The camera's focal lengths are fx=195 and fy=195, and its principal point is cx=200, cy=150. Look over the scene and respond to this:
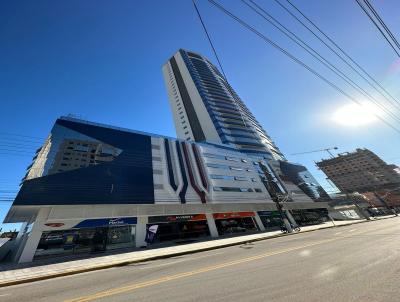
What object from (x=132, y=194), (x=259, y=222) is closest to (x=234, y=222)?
(x=259, y=222)

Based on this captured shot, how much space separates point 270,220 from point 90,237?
30961 mm

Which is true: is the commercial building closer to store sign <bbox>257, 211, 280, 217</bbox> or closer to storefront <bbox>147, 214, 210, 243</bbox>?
storefront <bbox>147, 214, 210, 243</bbox>

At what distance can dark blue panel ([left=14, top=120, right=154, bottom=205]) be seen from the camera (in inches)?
781

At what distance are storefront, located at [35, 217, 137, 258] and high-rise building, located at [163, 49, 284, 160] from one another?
1895 inches

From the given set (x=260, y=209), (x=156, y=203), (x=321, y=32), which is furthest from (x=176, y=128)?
(x=321, y=32)

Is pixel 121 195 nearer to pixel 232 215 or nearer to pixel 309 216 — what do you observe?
pixel 232 215

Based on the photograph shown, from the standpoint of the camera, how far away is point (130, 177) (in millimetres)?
26469

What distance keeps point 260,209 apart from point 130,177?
25.6 meters

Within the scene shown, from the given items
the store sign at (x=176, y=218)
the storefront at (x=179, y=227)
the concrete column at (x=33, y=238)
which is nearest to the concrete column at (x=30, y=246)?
the concrete column at (x=33, y=238)

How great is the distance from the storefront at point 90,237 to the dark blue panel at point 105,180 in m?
2.37

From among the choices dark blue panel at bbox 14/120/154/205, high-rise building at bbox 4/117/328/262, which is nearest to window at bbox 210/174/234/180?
high-rise building at bbox 4/117/328/262

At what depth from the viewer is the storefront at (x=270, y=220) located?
1455 inches

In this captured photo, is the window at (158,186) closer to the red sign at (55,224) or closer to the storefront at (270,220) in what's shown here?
the red sign at (55,224)

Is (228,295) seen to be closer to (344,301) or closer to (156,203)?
(344,301)
